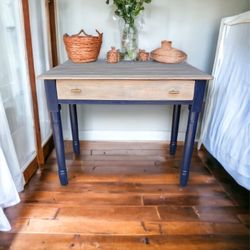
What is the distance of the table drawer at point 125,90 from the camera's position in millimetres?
1330

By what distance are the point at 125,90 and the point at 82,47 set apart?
0.47 meters

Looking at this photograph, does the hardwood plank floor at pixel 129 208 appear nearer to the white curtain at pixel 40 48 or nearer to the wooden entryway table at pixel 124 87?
the white curtain at pixel 40 48

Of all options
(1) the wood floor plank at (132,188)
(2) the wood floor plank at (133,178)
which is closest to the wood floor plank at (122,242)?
(1) the wood floor plank at (132,188)

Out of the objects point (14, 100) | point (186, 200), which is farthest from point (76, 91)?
point (186, 200)

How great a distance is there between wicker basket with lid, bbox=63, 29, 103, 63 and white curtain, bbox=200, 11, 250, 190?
0.92 meters

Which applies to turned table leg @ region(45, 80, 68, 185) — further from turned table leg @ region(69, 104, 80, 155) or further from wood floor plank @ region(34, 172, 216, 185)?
turned table leg @ region(69, 104, 80, 155)

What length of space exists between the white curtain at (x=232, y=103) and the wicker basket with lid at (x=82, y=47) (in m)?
0.92

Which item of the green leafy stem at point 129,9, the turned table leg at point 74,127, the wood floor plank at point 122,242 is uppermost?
the green leafy stem at point 129,9

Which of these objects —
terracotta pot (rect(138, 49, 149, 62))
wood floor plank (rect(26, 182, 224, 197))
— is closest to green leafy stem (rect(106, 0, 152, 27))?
terracotta pot (rect(138, 49, 149, 62))

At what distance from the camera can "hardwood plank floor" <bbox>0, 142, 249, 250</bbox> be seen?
3.81 ft

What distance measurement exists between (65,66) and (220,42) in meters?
1.15

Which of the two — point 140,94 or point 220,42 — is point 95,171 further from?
point 220,42

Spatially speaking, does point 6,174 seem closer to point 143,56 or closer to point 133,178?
point 133,178

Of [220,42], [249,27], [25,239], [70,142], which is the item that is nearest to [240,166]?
[249,27]
